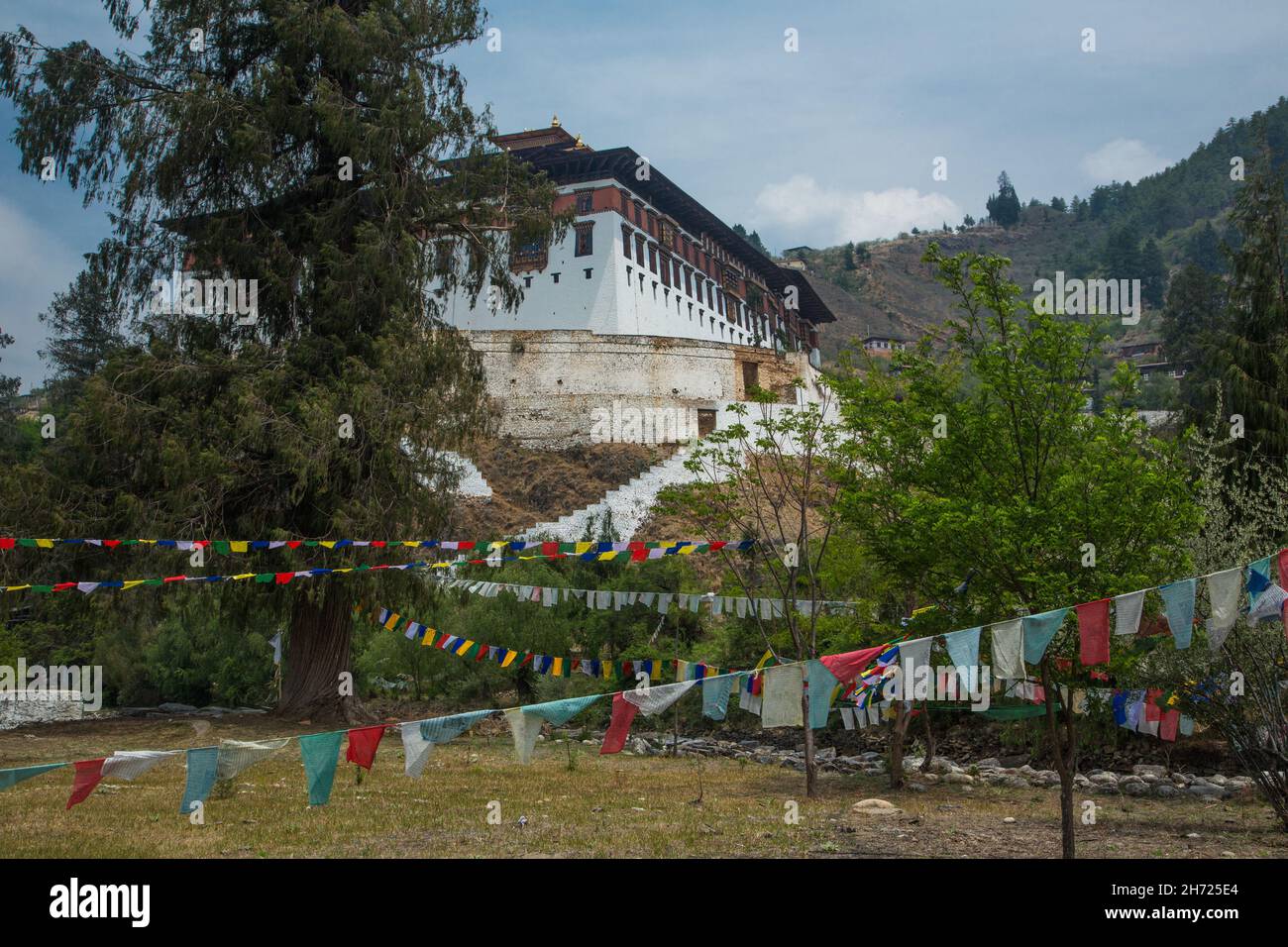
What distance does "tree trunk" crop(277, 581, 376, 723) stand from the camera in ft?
71.8

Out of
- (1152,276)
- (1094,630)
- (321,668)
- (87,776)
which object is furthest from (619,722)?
(1152,276)

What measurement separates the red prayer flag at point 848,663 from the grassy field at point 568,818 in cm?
199

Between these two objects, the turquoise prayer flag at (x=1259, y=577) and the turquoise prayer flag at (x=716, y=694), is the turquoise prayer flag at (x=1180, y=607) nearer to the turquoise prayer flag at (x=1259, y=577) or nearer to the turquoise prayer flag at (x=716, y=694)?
the turquoise prayer flag at (x=1259, y=577)

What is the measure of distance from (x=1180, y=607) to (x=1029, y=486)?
2.24 meters

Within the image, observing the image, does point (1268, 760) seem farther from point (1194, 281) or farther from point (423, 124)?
point (1194, 281)

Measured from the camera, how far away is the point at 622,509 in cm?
4738

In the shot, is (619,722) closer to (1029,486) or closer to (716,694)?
(716,694)

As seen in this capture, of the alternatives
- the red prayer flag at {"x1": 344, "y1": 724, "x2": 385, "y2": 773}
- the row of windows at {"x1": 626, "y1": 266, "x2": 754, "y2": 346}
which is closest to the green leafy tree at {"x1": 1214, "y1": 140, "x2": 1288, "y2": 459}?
the red prayer flag at {"x1": 344, "y1": 724, "x2": 385, "y2": 773}

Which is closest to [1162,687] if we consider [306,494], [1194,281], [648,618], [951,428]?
[951,428]

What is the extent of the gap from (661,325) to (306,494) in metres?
43.7

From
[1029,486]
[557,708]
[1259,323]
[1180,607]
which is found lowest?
[557,708]

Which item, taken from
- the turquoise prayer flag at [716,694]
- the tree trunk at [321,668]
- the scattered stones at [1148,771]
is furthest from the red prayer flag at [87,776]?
the scattered stones at [1148,771]

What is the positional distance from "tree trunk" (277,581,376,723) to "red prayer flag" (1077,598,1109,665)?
15.8 metres

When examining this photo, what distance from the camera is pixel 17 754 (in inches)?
714
